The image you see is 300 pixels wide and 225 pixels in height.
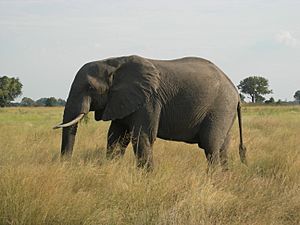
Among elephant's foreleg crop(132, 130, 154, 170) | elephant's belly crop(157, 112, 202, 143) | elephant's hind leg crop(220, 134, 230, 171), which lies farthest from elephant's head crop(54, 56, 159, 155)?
elephant's hind leg crop(220, 134, 230, 171)

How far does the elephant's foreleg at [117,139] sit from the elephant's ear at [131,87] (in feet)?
1.45

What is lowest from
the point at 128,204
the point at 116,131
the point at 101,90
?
the point at 128,204

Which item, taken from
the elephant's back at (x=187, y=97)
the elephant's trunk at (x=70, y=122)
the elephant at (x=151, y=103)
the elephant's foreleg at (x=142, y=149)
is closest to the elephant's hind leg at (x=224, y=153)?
the elephant at (x=151, y=103)

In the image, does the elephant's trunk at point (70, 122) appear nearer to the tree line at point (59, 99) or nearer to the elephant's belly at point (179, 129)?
the elephant's belly at point (179, 129)

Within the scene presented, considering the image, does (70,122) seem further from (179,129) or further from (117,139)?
(179,129)

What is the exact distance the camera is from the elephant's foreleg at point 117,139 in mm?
8062

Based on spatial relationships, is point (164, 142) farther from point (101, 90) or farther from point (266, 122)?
point (266, 122)

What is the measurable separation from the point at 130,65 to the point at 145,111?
0.82m

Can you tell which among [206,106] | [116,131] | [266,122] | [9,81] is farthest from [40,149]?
[9,81]

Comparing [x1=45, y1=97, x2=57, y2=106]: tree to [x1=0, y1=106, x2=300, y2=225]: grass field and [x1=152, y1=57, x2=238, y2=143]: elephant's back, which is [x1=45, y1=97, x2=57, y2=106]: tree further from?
[x1=0, y1=106, x2=300, y2=225]: grass field

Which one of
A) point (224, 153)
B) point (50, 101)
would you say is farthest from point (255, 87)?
point (224, 153)

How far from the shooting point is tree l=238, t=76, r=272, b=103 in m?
93.6

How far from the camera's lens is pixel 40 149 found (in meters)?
9.71

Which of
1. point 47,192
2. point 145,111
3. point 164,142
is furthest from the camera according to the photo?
point 164,142
